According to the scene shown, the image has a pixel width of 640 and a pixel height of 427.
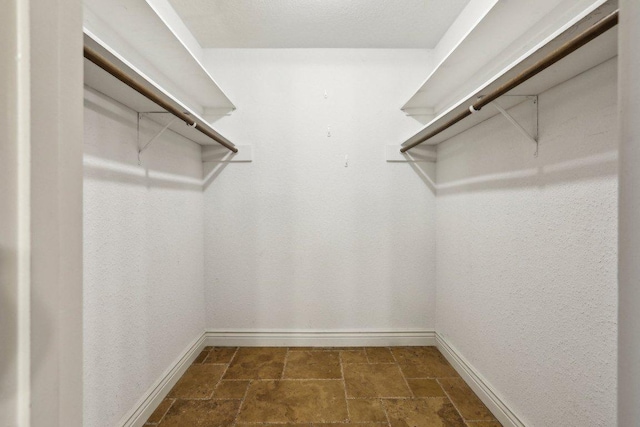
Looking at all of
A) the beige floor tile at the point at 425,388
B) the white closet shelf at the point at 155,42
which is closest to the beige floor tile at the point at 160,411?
the beige floor tile at the point at 425,388

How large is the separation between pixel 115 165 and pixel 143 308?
29.0 inches

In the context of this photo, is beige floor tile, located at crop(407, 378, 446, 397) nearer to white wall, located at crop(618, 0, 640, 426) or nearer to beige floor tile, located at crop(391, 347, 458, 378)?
beige floor tile, located at crop(391, 347, 458, 378)

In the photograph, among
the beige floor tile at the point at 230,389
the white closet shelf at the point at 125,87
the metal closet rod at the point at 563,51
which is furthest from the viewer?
the beige floor tile at the point at 230,389

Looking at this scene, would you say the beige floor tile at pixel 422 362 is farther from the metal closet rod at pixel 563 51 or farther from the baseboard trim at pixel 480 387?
the metal closet rod at pixel 563 51

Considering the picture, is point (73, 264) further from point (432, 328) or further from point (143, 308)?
point (432, 328)

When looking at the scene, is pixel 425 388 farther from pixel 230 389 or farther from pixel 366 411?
pixel 230 389

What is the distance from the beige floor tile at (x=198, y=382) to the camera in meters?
1.58

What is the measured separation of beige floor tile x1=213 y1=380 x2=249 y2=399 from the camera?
1.57 m

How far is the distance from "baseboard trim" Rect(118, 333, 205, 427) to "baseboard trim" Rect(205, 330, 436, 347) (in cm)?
22

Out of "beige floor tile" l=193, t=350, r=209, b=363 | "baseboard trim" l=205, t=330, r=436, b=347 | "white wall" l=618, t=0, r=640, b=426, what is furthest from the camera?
"baseboard trim" l=205, t=330, r=436, b=347

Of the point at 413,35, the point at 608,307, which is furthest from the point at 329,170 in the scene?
the point at 608,307

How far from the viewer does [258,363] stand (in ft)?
6.23

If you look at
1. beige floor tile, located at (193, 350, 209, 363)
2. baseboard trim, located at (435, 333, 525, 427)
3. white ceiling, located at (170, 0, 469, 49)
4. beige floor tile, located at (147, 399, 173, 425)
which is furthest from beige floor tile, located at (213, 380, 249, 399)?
white ceiling, located at (170, 0, 469, 49)

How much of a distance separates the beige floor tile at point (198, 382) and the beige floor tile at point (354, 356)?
0.85 m
